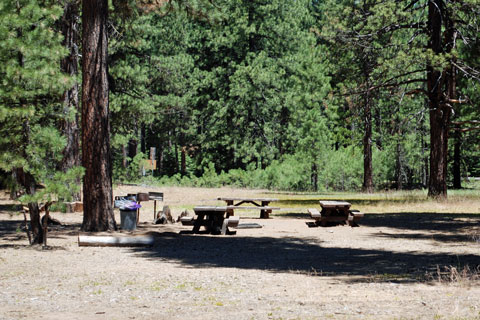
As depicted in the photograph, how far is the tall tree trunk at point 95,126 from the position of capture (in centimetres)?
1577

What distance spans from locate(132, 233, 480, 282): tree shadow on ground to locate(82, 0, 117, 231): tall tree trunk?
5.55 feet

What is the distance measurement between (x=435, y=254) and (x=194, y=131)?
1464 inches

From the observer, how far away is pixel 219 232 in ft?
55.7

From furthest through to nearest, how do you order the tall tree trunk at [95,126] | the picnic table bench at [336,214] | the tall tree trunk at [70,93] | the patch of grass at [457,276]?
the tall tree trunk at [70,93] → the picnic table bench at [336,214] → the tall tree trunk at [95,126] → the patch of grass at [457,276]

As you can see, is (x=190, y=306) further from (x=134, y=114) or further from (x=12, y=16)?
(x=134, y=114)

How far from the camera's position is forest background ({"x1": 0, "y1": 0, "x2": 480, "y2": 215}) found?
43.9 feet

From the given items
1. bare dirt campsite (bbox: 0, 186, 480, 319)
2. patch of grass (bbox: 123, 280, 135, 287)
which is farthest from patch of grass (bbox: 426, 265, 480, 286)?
patch of grass (bbox: 123, 280, 135, 287)

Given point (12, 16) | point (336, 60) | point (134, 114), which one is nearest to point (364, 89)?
point (336, 60)

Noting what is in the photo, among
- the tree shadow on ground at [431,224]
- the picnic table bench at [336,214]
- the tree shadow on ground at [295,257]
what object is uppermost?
the picnic table bench at [336,214]

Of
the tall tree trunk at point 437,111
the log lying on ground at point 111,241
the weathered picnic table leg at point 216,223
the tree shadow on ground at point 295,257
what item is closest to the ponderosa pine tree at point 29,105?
the log lying on ground at point 111,241

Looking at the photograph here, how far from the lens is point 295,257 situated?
1251 centimetres

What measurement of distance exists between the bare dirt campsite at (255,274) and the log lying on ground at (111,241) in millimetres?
203

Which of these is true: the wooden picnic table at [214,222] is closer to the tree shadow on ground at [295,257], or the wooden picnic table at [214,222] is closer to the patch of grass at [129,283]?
the tree shadow on ground at [295,257]

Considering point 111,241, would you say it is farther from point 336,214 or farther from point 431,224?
point 431,224
